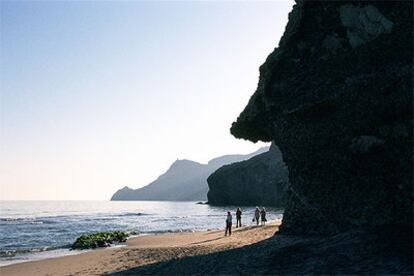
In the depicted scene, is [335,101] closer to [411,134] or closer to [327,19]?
[411,134]

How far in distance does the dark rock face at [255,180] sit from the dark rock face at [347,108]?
100951 millimetres

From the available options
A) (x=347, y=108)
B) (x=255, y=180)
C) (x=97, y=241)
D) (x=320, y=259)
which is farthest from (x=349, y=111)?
(x=255, y=180)

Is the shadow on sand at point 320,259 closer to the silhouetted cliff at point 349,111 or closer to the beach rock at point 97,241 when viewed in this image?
the silhouetted cliff at point 349,111

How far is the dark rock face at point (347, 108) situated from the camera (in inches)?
672

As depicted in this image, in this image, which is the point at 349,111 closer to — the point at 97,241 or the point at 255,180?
the point at 97,241

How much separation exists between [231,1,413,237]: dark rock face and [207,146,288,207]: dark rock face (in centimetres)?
10095

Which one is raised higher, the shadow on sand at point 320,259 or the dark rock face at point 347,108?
the dark rock face at point 347,108

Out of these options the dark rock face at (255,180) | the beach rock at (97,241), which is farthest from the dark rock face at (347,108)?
the dark rock face at (255,180)

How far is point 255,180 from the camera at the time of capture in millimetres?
133000

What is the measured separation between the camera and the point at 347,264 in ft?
49.3

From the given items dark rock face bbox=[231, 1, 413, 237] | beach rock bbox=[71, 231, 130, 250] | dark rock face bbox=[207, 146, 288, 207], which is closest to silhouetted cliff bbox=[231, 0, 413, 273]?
dark rock face bbox=[231, 1, 413, 237]

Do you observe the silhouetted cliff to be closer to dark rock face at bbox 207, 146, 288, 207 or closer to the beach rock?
the beach rock

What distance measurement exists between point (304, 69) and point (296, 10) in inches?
157

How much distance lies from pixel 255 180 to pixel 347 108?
4579 inches
